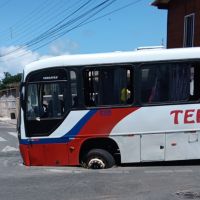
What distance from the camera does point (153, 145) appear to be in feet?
33.5

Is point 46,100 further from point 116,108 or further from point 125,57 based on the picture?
point 125,57

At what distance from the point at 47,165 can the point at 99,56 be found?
275cm

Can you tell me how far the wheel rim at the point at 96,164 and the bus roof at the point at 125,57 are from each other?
7.07 ft

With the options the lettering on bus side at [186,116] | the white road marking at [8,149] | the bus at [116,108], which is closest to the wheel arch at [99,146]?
the bus at [116,108]

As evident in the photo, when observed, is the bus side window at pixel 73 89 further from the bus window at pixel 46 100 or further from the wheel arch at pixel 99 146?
the wheel arch at pixel 99 146

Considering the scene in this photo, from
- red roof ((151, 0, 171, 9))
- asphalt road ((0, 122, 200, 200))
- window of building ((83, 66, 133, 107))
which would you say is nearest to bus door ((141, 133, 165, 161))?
asphalt road ((0, 122, 200, 200))

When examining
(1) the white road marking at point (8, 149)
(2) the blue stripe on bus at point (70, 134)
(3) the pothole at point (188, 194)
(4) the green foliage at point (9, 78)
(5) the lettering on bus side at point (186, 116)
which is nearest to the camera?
(3) the pothole at point (188, 194)

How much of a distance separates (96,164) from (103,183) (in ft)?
6.40

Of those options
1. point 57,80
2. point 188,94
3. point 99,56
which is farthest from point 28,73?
point 188,94

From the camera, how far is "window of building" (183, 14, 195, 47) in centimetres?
2106

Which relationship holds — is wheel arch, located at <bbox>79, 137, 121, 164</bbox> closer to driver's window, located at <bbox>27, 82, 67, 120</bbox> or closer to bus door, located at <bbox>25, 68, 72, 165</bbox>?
bus door, located at <bbox>25, 68, 72, 165</bbox>

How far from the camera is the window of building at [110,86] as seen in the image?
10.3m

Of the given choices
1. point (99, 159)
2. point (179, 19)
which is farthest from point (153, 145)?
point (179, 19)

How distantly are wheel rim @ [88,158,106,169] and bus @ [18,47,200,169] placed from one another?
0.07ft
